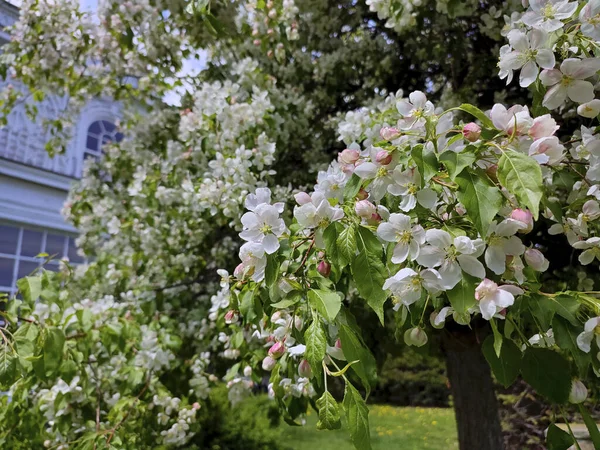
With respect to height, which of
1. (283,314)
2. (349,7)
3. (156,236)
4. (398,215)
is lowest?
(283,314)

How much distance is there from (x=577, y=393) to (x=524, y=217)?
12.7 inches

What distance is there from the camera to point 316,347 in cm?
71

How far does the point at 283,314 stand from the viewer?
1038mm

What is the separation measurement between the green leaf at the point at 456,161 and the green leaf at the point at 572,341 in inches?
11.4

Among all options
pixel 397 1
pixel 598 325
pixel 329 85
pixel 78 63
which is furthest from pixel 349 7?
pixel 598 325

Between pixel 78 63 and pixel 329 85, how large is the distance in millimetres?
1626

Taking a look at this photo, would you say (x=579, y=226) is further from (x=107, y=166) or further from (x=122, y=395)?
(x=107, y=166)

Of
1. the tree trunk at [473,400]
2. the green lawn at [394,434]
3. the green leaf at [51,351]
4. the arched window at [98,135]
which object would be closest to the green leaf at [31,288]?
the green leaf at [51,351]

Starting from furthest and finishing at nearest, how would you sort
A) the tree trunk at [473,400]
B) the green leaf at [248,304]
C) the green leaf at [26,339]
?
1. the tree trunk at [473,400]
2. the green leaf at [26,339]
3. the green leaf at [248,304]

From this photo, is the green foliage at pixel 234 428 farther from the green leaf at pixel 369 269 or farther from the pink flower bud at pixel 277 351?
the green leaf at pixel 369 269

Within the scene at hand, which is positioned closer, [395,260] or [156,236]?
[395,260]

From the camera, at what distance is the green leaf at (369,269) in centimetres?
74

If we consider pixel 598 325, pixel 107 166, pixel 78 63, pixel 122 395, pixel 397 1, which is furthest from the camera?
pixel 107 166

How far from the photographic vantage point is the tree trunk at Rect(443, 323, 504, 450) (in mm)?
2537
